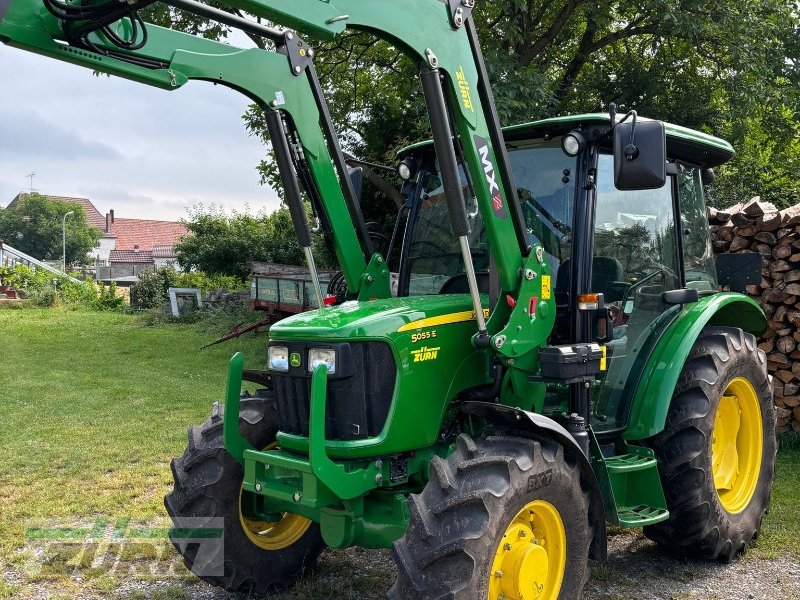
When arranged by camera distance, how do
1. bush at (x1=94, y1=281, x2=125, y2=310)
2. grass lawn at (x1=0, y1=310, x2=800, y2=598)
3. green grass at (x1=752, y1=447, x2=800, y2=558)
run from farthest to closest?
bush at (x1=94, y1=281, x2=125, y2=310), grass lawn at (x1=0, y1=310, x2=800, y2=598), green grass at (x1=752, y1=447, x2=800, y2=558)

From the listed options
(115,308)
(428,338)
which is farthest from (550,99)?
(115,308)

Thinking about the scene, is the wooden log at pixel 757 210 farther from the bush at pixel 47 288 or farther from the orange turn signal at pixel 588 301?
the bush at pixel 47 288

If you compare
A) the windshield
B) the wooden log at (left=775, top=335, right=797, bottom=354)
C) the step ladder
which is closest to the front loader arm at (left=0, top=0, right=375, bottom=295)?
the windshield

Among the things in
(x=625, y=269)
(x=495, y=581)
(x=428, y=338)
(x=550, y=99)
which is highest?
(x=550, y=99)

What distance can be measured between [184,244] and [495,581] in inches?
920

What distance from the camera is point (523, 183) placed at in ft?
13.9

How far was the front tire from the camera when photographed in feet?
9.96

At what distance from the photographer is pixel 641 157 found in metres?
3.49

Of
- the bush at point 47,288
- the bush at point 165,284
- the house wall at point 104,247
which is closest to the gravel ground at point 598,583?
the bush at point 165,284

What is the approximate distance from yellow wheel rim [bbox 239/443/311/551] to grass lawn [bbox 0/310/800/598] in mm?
832

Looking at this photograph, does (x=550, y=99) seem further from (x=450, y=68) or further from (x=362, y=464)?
(x=362, y=464)

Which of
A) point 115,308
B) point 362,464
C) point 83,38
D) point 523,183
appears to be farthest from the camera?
point 115,308

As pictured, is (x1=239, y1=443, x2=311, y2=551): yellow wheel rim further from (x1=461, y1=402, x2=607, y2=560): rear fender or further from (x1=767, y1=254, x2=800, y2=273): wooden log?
Answer: (x1=767, y1=254, x2=800, y2=273): wooden log

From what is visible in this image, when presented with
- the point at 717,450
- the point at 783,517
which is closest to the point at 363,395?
the point at 717,450
